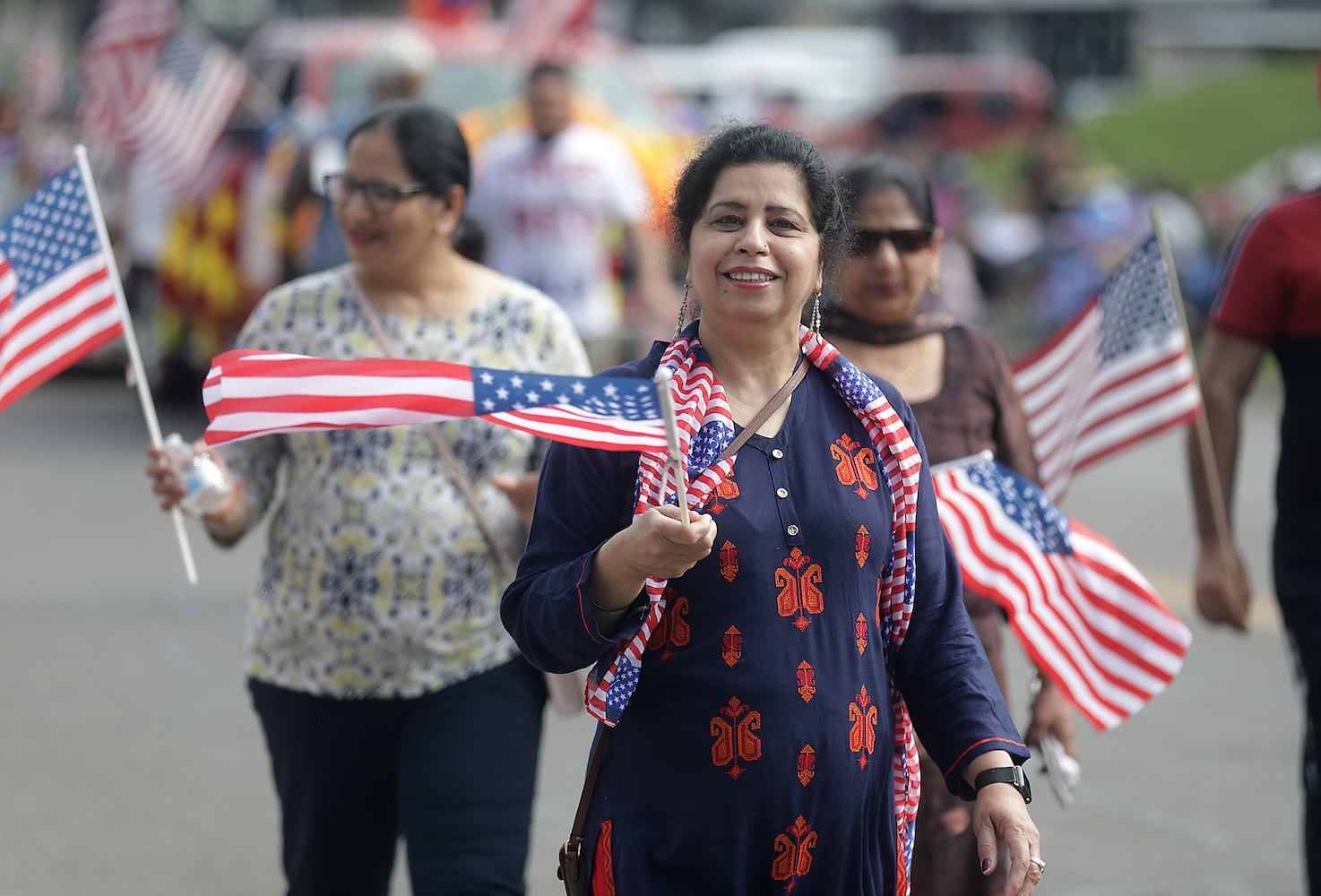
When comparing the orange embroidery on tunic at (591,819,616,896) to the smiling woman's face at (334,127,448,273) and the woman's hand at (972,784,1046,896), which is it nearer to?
the woman's hand at (972,784,1046,896)

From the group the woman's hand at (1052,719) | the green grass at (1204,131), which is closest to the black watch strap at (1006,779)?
the woman's hand at (1052,719)

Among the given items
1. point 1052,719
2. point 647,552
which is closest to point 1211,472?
point 1052,719

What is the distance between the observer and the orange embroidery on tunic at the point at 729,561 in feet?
8.96

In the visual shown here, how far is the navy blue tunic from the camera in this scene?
8.98ft

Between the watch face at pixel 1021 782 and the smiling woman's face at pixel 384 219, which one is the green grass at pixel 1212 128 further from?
the watch face at pixel 1021 782

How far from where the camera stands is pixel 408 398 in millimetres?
2879

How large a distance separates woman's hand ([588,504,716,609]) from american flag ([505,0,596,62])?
34.8 ft

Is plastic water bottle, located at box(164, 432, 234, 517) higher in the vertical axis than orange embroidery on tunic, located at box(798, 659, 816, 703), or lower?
higher

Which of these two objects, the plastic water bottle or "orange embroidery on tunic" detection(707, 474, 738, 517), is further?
the plastic water bottle

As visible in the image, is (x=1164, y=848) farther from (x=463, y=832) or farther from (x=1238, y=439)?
(x=463, y=832)

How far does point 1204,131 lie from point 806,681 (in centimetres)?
3441

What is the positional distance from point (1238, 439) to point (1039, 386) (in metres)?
0.55

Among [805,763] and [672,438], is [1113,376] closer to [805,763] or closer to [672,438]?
[805,763]

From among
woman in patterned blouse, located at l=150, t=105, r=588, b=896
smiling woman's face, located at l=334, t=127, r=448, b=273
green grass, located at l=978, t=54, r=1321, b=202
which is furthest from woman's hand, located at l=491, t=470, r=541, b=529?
green grass, located at l=978, t=54, r=1321, b=202
